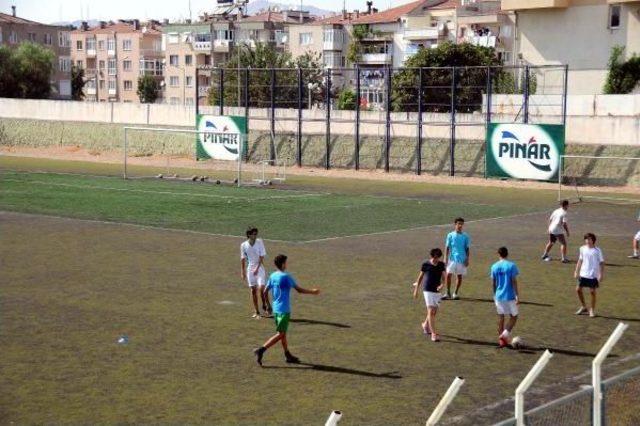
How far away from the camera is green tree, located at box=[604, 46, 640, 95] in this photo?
63.7 meters

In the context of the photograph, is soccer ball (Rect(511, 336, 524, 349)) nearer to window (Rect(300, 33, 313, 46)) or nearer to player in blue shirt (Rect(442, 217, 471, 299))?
player in blue shirt (Rect(442, 217, 471, 299))

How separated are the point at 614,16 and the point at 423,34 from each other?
153ft

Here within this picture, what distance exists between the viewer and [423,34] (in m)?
Result: 114

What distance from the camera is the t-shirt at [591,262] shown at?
18891mm

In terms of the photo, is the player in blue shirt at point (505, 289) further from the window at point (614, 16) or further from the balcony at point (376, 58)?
the balcony at point (376, 58)

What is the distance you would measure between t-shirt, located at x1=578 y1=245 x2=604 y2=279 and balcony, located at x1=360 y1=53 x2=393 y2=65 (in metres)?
98.5

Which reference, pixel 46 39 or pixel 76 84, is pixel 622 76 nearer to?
pixel 46 39

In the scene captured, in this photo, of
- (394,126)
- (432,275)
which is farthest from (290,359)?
(394,126)

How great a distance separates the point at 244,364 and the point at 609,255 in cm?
1566

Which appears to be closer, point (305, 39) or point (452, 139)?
point (452, 139)

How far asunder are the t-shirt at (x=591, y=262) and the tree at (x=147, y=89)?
122252mm

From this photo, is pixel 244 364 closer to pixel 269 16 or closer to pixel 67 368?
pixel 67 368

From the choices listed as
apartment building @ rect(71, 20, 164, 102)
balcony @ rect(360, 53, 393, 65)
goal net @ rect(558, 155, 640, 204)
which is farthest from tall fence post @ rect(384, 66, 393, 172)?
apartment building @ rect(71, 20, 164, 102)

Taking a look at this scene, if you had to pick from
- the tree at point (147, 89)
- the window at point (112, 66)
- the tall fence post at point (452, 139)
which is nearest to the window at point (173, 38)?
the tree at point (147, 89)
